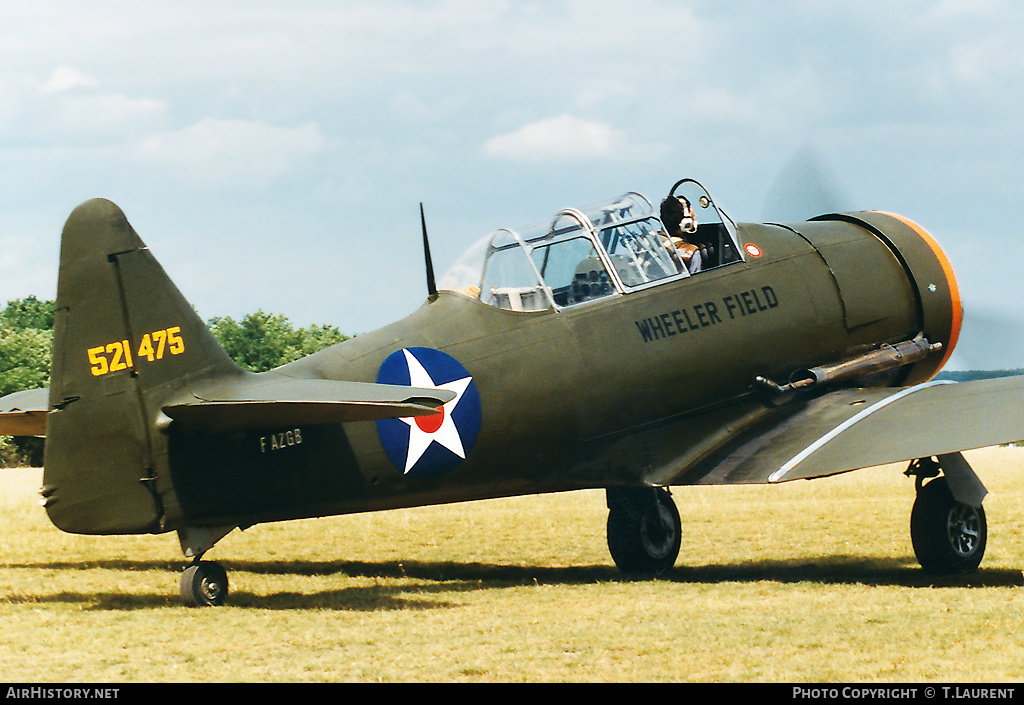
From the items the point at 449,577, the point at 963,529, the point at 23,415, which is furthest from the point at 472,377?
the point at 23,415

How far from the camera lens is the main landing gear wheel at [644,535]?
1033 centimetres

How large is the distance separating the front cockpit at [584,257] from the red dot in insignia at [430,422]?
3.85ft

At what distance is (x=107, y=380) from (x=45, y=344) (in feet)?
134

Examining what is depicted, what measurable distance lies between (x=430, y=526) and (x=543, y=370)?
20.3 ft

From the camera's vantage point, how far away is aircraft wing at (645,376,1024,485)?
8625 millimetres

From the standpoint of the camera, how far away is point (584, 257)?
9695 mm

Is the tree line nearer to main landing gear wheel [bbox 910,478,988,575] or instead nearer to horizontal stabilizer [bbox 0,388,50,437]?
horizontal stabilizer [bbox 0,388,50,437]

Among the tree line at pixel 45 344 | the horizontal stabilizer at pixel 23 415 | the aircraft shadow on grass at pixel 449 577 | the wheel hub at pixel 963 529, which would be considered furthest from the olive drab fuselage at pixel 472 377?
the tree line at pixel 45 344

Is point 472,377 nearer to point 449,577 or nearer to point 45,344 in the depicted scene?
point 449,577

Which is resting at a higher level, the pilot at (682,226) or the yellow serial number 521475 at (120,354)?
the pilot at (682,226)

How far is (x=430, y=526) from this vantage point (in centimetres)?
1469

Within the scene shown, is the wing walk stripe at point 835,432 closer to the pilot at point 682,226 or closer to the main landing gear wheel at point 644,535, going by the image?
the main landing gear wheel at point 644,535

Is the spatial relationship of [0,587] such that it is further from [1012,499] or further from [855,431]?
[1012,499]
